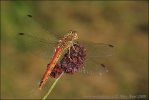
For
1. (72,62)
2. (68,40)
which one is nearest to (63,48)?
(68,40)

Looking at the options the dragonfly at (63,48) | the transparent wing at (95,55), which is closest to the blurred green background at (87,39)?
the transparent wing at (95,55)

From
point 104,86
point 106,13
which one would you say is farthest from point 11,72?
point 106,13

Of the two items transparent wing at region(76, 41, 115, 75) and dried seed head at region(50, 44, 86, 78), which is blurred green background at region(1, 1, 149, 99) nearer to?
transparent wing at region(76, 41, 115, 75)

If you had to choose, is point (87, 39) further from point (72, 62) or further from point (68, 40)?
point (72, 62)

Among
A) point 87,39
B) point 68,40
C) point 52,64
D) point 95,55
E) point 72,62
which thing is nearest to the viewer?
point 72,62

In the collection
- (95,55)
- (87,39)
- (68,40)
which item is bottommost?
(87,39)

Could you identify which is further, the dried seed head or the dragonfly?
the dragonfly

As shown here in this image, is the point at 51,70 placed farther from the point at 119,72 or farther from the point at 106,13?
the point at 106,13

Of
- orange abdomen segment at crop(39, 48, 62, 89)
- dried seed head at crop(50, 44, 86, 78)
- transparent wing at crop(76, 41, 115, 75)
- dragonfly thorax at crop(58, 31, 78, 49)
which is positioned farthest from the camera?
transparent wing at crop(76, 41, 115, 75)

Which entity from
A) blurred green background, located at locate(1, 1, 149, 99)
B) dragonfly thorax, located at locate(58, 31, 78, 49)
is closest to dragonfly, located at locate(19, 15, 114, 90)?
dragonfly thorax, located at locate(58, 31, 78, 49)

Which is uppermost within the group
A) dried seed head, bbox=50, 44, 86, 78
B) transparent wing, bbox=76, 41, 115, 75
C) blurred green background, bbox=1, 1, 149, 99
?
dried seed head, bbox=50, 44, 86, 78

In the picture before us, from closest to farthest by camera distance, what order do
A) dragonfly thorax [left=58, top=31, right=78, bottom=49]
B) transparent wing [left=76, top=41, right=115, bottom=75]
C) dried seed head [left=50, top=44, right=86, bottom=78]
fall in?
1. dried seed head [left=50, top=44, right=86, bottom=78]
2. dragonfly thorax [left=58, top=31, right=78, bottom=49]
3. transparent wing [left=76, top=41, right=115, bottom=75]
